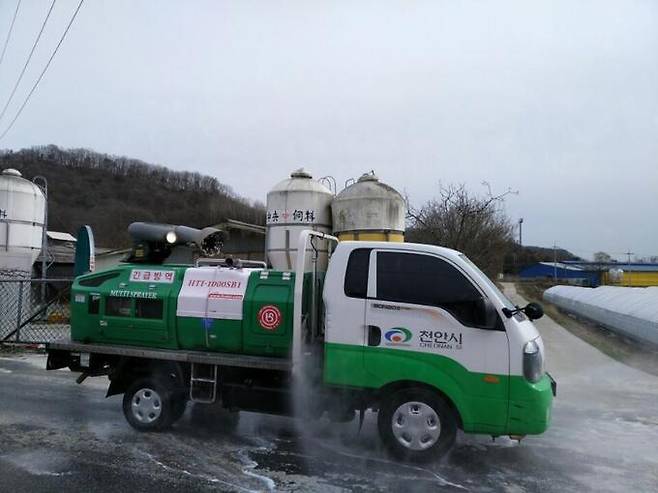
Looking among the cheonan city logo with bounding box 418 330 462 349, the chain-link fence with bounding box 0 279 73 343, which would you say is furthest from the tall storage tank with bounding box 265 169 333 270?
the cheonan city logo with bounding box 418 330 462 349

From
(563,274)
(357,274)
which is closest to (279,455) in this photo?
(357,274)

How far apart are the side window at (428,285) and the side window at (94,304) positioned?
3494mm

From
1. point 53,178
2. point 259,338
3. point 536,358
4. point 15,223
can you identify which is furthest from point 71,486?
point 53,178

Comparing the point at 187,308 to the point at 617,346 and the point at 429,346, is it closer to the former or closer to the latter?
the point at 429,346

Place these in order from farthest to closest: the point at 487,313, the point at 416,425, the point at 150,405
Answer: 1. the point at 150,405
2. the point at 416,425
3. the point at 487,313

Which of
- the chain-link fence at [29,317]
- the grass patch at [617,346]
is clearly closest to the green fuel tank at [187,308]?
the chain-link fence at [29,317]

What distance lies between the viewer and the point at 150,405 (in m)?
6.49

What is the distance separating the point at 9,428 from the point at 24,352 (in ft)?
22.9

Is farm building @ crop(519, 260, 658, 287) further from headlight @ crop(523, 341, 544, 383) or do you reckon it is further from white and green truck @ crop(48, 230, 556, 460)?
white and green truck @ crop(48, 230, 556, 460)

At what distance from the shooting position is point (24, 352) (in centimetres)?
1276

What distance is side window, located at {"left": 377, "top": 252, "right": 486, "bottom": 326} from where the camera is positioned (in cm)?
543

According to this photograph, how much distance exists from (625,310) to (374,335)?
46.2 feet

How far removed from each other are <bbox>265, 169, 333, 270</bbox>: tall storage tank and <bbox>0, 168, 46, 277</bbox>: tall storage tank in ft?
29.4

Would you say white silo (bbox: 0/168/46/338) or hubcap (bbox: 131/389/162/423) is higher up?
white silo (bbox: 0/168/46/338)
